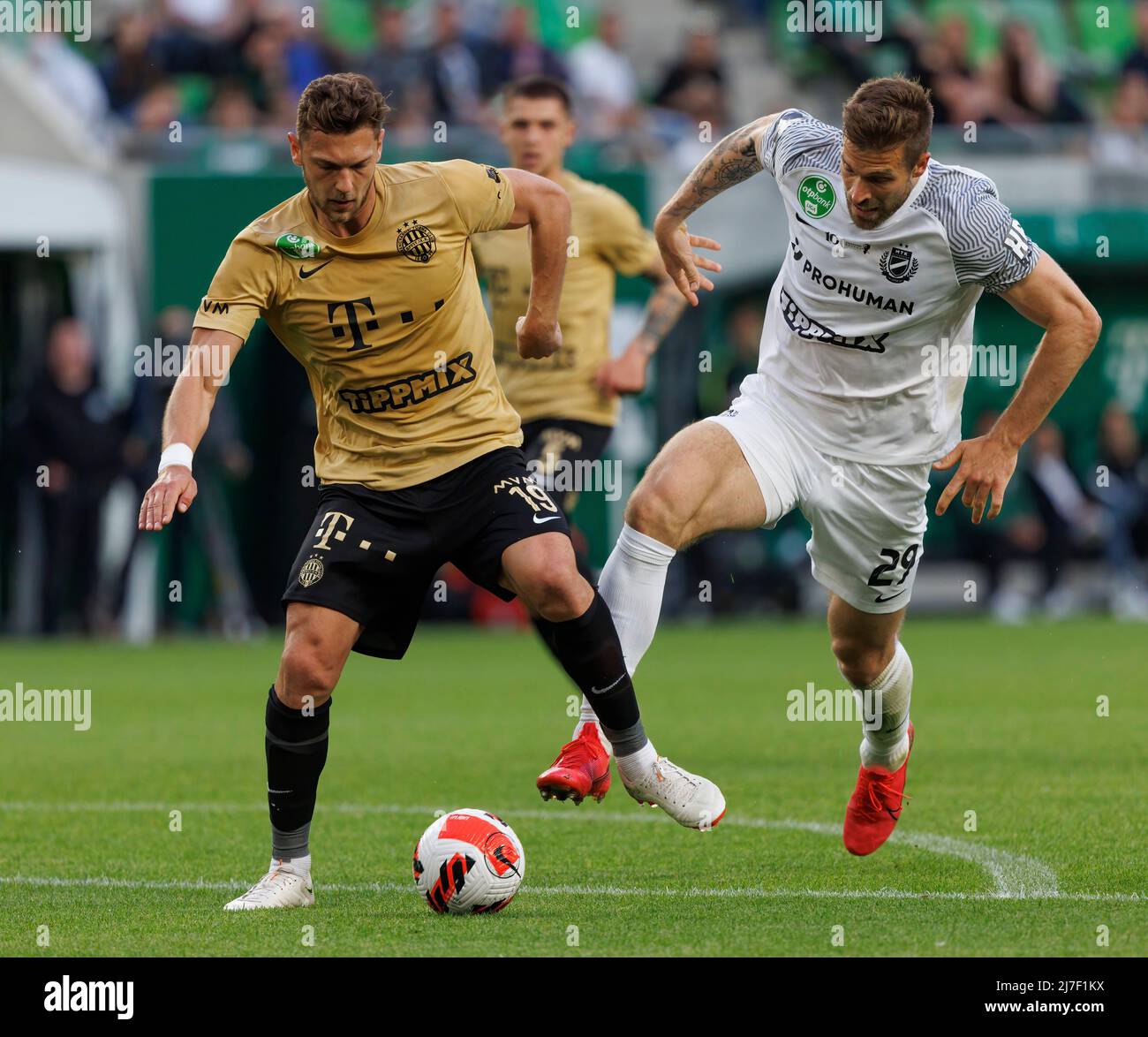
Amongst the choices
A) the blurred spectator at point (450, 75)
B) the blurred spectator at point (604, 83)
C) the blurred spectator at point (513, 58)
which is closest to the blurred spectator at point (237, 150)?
the blurred spectator at point (450, 75)

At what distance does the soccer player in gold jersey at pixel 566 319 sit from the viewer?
9.95 meters

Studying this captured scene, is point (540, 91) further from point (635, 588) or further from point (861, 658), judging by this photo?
point (635, 588)

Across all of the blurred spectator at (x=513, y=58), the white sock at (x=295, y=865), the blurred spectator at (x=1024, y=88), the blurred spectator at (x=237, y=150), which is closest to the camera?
the white sock at (x=295, y=865)

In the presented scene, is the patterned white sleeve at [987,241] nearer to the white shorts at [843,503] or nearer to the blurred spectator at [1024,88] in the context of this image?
the white shorts at [843,503]

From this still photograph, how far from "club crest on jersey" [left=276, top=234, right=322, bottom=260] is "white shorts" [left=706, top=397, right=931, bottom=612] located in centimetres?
157

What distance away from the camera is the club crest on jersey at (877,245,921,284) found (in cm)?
695

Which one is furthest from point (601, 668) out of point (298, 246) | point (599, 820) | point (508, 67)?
point (508, 67)

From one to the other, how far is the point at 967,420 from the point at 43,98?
31.2ft

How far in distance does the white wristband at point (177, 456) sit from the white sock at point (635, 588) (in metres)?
1.57

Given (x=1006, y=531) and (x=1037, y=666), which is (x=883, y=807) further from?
(x=1006, y=531)

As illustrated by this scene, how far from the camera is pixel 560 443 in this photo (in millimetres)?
9953

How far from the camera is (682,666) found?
51.8 feet

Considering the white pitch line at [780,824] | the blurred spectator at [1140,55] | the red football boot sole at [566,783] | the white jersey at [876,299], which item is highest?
the blurred spectator at [1140,55]

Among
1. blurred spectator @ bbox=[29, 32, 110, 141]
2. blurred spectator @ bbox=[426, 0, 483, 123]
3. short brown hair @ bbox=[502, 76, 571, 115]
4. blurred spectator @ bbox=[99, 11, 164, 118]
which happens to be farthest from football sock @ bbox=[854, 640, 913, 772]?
blurred spectator @ bbox=[99, 11, 164, 118]
